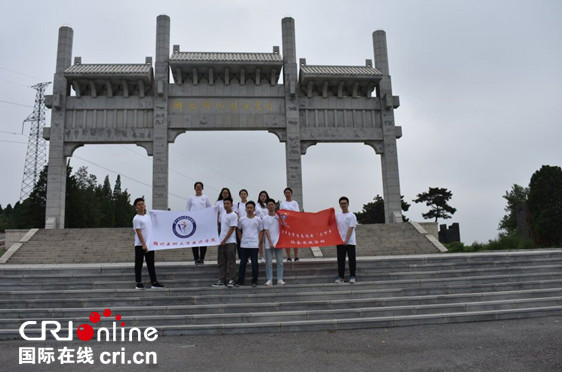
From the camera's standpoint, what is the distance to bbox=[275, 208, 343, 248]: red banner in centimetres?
959

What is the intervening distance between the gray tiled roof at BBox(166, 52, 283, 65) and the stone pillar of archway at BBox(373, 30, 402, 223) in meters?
5.77

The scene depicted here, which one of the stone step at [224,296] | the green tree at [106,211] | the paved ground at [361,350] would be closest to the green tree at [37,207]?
the green tree at [106,211]

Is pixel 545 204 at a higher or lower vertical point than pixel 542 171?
lower

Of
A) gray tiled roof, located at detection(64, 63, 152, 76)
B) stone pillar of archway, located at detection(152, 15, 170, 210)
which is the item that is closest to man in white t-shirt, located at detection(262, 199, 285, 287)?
stone pillar of archway, located at detection(152, 15, 170, 210)

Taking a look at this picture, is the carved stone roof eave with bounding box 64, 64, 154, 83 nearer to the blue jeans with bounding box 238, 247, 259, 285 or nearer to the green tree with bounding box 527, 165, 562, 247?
the blue jeans with bounding box 238, 247, 259, 285

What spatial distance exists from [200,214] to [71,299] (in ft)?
10.3

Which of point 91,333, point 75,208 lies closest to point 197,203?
point 91,333

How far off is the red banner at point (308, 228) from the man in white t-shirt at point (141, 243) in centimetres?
297

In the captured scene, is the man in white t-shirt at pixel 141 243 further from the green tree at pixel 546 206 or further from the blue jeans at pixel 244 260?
the green tree at pixel 546 206

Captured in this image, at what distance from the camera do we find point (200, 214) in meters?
9.45

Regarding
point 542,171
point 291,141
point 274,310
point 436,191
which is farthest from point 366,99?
point 436,191

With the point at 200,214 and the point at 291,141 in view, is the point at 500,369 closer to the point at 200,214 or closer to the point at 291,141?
the point at 200,214

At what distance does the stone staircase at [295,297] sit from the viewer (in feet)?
22.1

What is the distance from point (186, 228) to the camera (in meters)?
9.41
